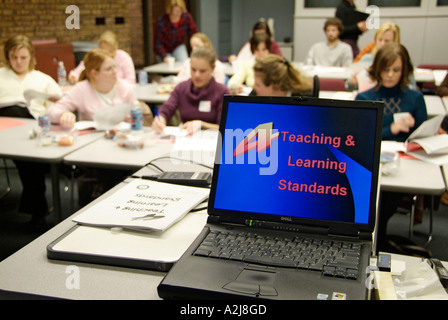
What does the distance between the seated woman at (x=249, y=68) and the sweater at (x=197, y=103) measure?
2.91 ft

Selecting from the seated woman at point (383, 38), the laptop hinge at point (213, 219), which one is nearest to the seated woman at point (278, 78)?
the seated woman at point (383, 38)

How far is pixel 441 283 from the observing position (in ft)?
3.53

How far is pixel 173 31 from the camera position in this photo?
6.39 m

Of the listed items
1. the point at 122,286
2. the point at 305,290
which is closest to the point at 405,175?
the point at 305,290

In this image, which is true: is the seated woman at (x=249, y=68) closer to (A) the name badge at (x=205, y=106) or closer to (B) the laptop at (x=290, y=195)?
(A) the name badge at (x=205, y=106)

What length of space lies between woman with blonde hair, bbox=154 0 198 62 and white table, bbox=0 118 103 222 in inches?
150

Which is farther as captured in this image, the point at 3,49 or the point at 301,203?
the point at 3,49

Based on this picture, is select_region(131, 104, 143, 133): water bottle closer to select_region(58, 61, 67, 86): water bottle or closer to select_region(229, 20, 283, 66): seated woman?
select_region(58, 61, 67, 86): water bottle

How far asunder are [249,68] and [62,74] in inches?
87.1

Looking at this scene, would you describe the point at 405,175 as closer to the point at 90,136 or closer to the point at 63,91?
the point at 90,136

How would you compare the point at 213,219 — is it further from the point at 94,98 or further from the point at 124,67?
the point at 124,67

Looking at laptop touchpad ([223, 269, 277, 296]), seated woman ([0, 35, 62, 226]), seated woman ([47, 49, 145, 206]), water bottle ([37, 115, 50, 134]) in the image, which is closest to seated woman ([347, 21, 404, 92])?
seated woman ([47, 49, 145, 206])

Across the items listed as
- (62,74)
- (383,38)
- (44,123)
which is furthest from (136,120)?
(383,38)

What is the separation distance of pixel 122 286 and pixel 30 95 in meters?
2.50
